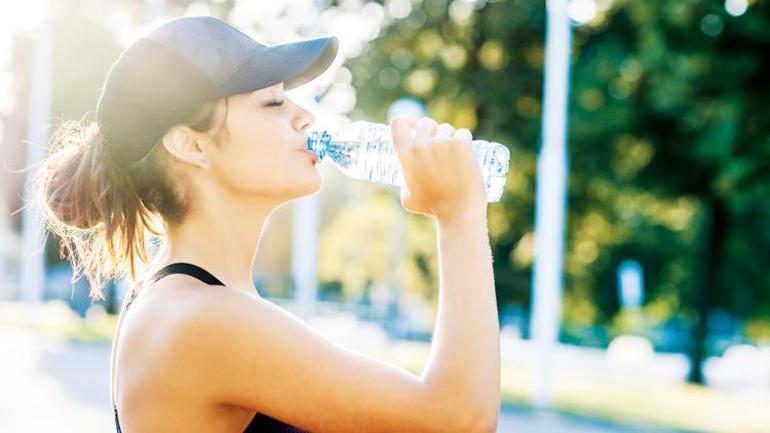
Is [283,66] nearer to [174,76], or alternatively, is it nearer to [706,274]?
[174,76]

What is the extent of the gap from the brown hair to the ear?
2cm

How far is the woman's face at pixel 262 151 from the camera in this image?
187cm

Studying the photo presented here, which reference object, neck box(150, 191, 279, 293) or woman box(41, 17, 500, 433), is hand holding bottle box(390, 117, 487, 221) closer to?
woman box(41, 17, 500, 433)

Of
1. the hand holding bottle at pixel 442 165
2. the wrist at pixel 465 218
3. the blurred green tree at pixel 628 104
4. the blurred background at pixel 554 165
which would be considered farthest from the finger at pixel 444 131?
the blurred green tree at pixel 628 104

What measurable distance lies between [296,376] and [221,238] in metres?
0.40

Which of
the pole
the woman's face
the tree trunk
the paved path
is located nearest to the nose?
the woman's face

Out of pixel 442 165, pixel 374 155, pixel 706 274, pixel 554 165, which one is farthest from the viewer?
pixel 706 274

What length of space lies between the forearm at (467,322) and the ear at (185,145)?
49 centimetres

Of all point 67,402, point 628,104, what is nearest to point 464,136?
point 67,402

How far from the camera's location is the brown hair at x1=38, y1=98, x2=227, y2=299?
191 centimetres

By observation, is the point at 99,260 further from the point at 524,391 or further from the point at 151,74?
the point at 524,391

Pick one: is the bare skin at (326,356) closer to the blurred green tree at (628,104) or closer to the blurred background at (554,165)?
the blurred background at (554,165)

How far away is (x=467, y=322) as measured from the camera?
158 cm

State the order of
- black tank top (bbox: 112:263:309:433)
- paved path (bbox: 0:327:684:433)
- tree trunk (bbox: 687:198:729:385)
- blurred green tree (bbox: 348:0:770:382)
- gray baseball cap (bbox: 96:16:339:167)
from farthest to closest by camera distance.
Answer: tree trunk (bbox: 687:198:729:385) → blurred green tree (bbox: 348:0:770:382) → paved path (bbox: 0:327:684:433) → gray baseball cap (bbox: 96:16:339:167) → black tank top (bbox: 112:263:309:433)
